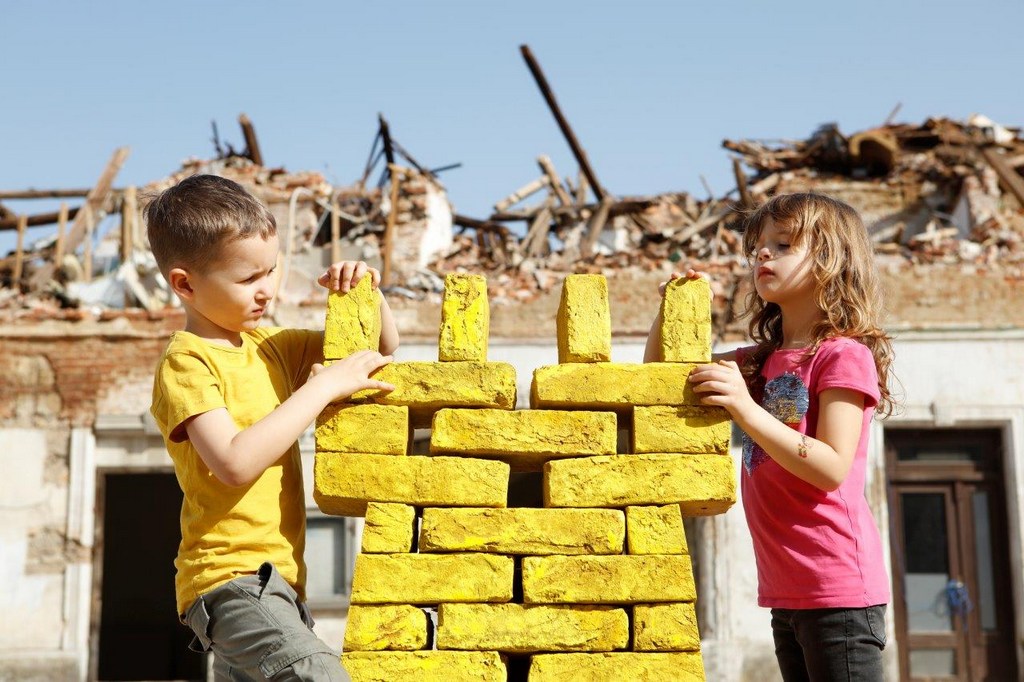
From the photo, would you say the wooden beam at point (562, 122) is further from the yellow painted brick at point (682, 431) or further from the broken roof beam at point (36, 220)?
the yellow painted brick at point (682, 431)

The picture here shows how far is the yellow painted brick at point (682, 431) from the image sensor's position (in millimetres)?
2738

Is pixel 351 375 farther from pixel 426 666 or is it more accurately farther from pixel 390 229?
pixel 390 229

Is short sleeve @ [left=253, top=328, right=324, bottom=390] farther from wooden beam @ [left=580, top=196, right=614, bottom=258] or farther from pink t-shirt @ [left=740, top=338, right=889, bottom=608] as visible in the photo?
wooden beam @ [left=580, top=196, right=614, bottom=258]

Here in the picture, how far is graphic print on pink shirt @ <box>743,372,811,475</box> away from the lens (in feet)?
9.20

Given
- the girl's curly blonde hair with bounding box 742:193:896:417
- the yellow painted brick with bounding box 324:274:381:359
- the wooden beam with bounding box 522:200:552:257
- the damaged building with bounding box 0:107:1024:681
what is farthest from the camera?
the wooden beam with bounding box 522:200:552:257

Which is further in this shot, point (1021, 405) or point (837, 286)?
point (1021, 405)

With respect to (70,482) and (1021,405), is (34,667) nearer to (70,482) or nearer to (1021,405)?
(70,482)

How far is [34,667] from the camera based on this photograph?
9258 millimetres

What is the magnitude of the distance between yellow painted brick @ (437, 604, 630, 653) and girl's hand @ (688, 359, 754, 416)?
57cm

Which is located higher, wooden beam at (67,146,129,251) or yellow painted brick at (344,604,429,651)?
wooden beam at (67,146,129,251)

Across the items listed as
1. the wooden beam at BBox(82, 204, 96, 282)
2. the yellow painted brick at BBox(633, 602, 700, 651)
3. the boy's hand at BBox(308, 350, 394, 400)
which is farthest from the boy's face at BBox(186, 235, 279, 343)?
the wooden beam at BBox(82, 204, 96, 282)

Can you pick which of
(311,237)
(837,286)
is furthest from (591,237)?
(837,286)

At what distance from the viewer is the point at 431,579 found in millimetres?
2654

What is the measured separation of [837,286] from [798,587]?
79 centimetres
